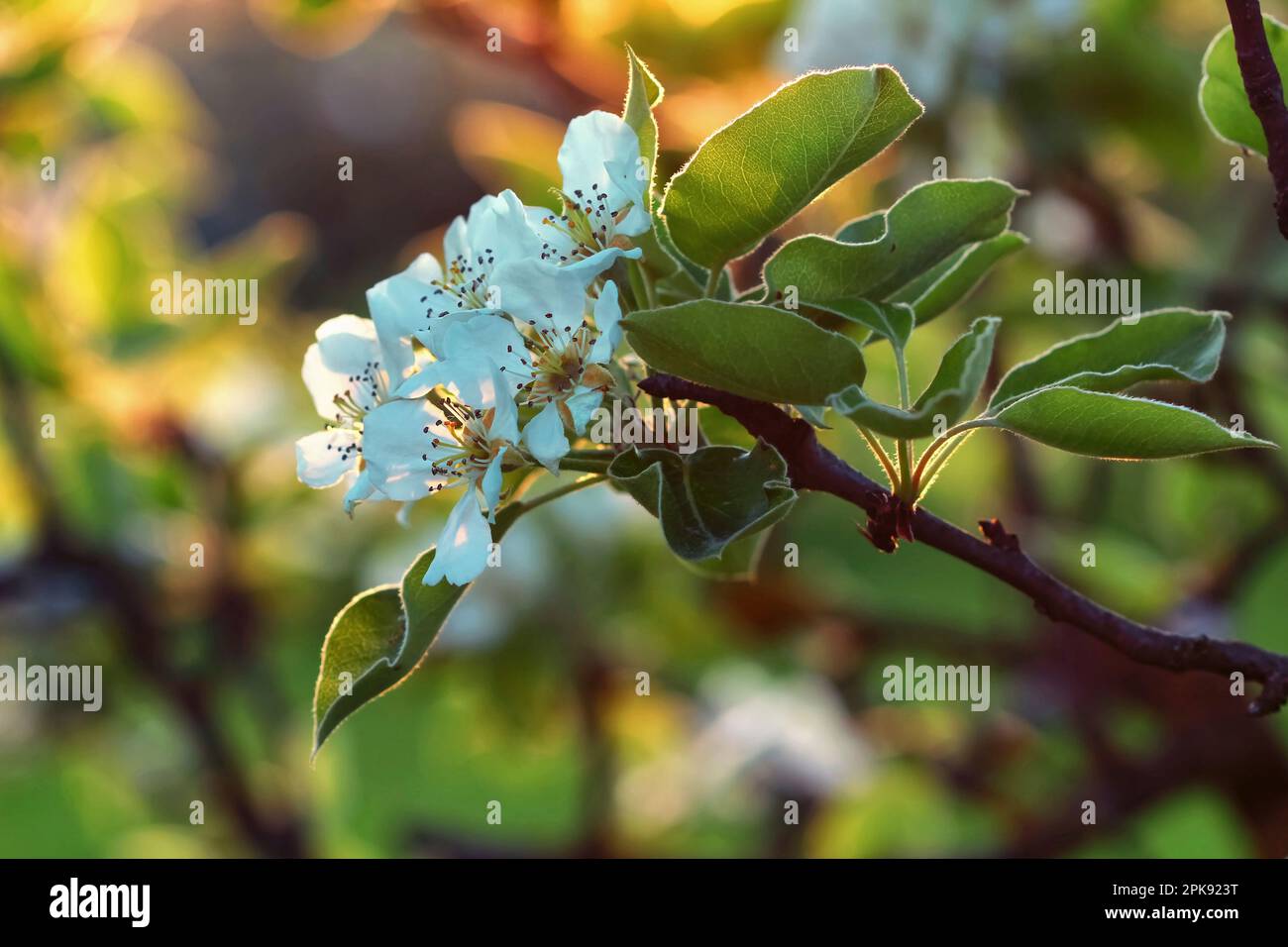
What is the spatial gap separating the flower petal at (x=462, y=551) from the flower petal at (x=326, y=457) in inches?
3.5

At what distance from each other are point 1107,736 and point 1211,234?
0.95 metres

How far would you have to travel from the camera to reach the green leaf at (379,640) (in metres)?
0.48

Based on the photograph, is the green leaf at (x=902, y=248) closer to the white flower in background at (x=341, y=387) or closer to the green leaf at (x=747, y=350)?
the green leaf at (x=747, y=350)

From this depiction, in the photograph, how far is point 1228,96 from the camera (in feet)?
1.78

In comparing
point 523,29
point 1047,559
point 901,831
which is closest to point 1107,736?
point 1047,559

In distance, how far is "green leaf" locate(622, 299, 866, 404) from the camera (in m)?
0.43

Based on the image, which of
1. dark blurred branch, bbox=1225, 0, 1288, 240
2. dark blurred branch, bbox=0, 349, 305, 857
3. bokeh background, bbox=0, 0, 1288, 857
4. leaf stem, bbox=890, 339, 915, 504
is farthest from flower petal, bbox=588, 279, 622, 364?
dark blurred branch, bbox=0, 349, 305, 857

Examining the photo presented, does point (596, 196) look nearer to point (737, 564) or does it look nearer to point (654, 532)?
point (737, 564)

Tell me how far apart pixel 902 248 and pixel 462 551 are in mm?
202

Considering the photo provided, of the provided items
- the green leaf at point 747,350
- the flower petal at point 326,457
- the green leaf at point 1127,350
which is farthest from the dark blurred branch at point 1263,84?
the flower petal at point 326,457

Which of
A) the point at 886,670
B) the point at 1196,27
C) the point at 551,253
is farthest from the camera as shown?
the point at 1196,27
